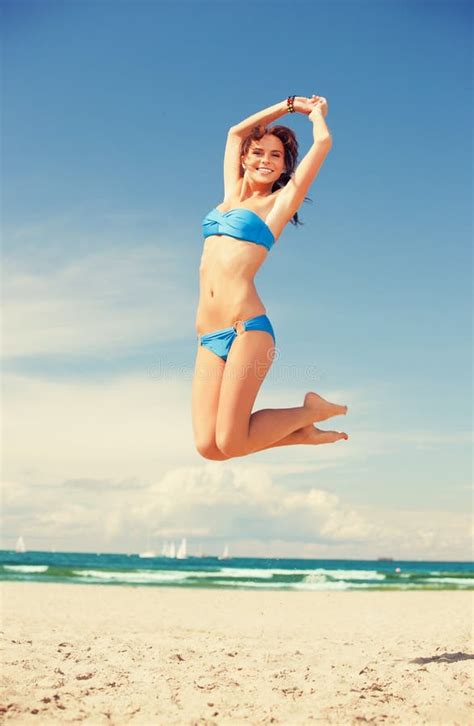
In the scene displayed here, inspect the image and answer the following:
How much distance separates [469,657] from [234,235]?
5048mm

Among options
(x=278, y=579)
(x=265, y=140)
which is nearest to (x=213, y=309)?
(x=265, y=140)

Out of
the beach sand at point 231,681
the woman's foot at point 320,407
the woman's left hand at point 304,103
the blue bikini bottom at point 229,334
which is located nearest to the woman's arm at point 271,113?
the woman's left hand at point 304,103

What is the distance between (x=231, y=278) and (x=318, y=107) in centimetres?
151

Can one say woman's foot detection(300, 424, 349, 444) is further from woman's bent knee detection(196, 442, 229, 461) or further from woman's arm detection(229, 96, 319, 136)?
woman's arm detection(229, 96, 319, 136)

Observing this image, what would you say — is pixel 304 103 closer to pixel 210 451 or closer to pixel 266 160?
pixel 266 160

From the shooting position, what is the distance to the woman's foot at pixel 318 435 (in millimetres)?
5832

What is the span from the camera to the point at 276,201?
5.75 meters

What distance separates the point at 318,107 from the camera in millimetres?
5871

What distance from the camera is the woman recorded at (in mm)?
5477

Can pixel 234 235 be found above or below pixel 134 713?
above

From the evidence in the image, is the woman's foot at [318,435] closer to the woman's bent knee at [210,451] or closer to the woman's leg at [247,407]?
the woman's leg at [247,407]

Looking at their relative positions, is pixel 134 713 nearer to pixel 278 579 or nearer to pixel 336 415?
pixel 336 415

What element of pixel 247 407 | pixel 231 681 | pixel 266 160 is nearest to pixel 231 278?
pixel 247 407

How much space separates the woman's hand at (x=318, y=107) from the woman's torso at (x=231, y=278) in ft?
2.15
